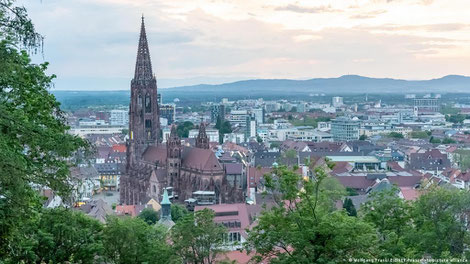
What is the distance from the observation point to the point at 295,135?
180625 mm

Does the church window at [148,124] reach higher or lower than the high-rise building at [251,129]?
higher

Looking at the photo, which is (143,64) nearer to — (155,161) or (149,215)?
→ (155,161)

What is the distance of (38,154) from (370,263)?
34.3 ft

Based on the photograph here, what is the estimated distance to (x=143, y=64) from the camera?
3278 inches

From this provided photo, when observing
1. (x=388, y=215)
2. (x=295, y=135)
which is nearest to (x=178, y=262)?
(x=388, y=215)

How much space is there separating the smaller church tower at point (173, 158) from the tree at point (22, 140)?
5606 centimetres

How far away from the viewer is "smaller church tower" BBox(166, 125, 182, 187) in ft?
237

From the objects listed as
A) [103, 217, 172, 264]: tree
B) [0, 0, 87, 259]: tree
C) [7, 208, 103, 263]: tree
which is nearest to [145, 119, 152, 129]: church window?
[103, 217, 172, 264]: tree

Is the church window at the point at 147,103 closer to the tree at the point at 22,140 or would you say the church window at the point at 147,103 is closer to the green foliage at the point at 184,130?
the tree at the point at 22,140

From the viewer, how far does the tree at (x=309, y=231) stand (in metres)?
19.3

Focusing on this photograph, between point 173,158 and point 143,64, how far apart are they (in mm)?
16813

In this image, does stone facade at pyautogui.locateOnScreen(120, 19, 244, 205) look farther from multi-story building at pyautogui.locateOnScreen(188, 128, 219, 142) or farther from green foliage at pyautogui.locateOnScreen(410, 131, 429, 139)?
green foliage at pyautogui.locateOnScreen(410, 131, 429, 139)

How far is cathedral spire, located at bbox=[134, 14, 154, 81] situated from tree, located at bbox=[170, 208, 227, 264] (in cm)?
5836

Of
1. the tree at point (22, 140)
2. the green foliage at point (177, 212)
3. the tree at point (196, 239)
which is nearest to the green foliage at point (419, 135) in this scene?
the green foliage at point (177, 212)
